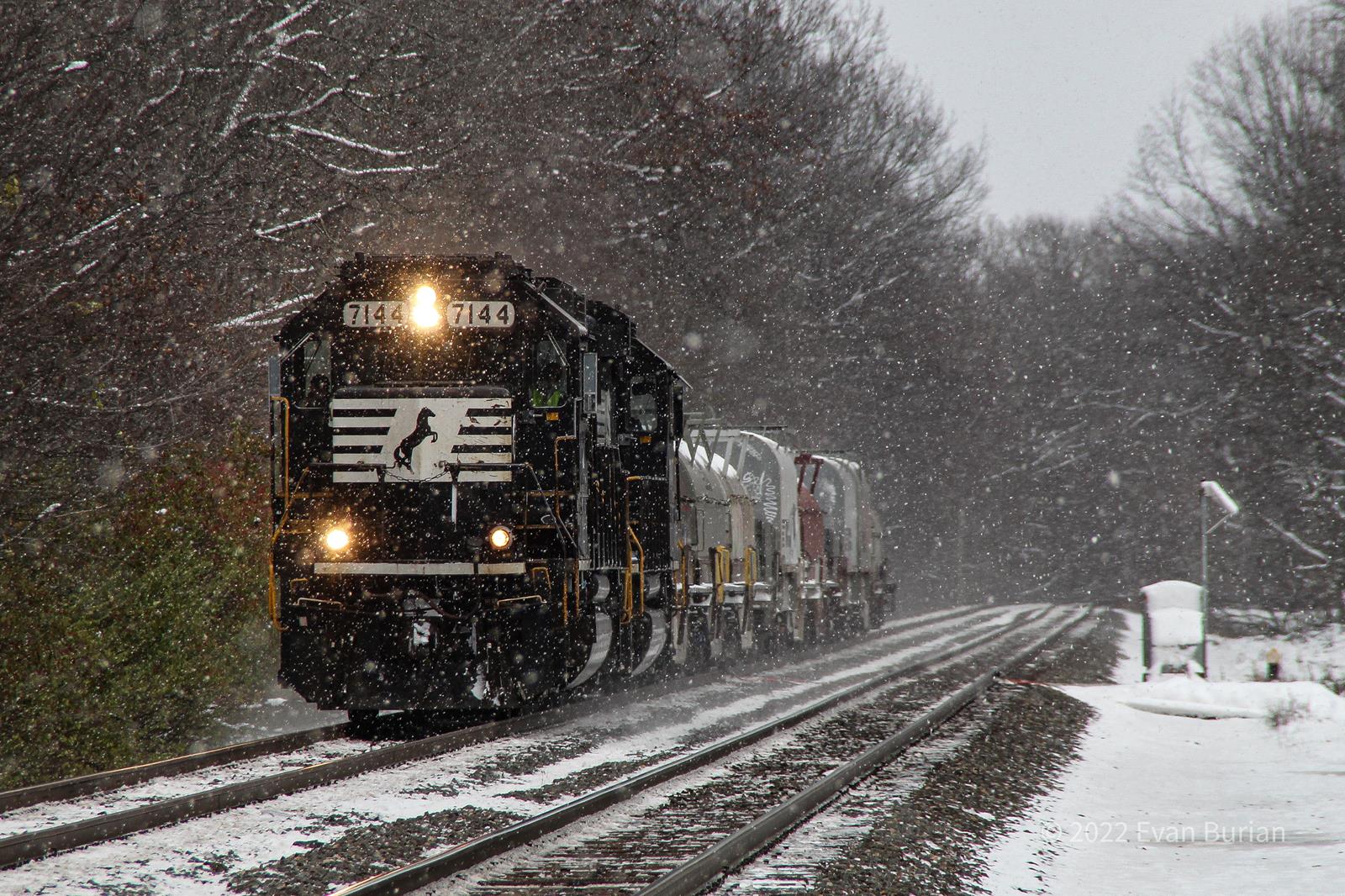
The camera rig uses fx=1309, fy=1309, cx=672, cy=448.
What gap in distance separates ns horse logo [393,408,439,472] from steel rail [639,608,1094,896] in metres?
4.24

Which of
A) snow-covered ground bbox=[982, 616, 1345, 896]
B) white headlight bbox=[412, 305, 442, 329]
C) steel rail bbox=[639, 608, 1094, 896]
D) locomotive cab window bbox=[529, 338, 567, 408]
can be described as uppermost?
white headlight bbox=[412, 305, 442, 329]

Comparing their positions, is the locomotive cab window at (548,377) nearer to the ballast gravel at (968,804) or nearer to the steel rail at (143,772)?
the steel rail at (143,772)

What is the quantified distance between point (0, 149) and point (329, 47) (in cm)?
769

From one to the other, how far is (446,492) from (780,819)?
14.6 ft

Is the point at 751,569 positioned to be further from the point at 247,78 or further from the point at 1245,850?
the point at 1245,850

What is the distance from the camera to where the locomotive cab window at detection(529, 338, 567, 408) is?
36.6ft

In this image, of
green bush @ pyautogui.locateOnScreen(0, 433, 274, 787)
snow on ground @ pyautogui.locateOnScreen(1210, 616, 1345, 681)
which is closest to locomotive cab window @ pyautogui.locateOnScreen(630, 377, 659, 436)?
green bush @ pyautogui.locateOnScreen(0, 433, 274, 787)

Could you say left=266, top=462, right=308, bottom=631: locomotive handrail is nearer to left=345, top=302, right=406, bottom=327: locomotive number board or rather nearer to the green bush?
the green bush

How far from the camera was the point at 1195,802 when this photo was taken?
9.53m

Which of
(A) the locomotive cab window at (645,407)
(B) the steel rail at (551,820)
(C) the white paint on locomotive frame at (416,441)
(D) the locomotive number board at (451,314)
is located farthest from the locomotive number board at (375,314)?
(B) the steel rail at (551,820)

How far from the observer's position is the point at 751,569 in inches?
782

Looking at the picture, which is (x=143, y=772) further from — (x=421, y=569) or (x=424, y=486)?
(x=424, y=486)

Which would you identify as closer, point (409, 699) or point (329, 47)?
point (409, 699)

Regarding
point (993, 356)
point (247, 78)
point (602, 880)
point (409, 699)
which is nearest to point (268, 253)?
point (247, 78)
